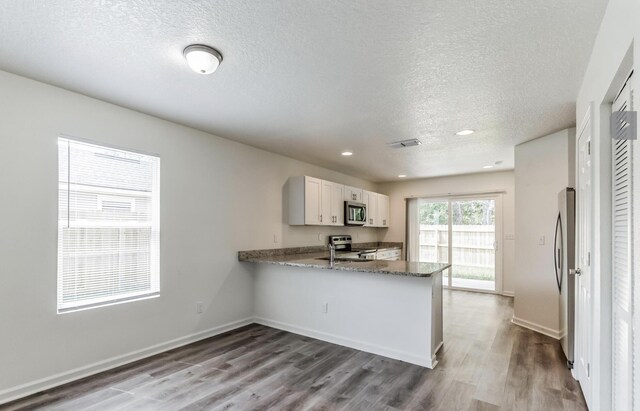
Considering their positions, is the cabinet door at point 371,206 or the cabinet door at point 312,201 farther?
the cabinet door at point 371,206

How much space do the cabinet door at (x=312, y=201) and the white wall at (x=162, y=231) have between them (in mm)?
418

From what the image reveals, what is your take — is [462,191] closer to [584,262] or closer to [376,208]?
[376,208]

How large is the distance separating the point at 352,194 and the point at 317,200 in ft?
3.92

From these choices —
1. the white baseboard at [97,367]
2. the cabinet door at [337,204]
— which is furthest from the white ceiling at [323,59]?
the white baseboard at [97,367]

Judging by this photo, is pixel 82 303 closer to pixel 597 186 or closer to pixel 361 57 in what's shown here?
pixel 361 57

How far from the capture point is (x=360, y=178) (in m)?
7.27

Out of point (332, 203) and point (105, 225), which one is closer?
point (105, 225)

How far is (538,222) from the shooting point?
4113mm

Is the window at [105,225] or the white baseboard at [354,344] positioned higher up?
the window at [105,225]

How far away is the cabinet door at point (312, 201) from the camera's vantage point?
16.4 ft

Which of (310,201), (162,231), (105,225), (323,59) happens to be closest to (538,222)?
(310,201)

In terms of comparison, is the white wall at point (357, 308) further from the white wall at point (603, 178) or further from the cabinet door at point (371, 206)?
the cabinet door at point (371, 206)

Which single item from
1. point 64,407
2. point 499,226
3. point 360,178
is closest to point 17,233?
point 64,407

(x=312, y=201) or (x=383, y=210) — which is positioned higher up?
(x=312, y=201)
